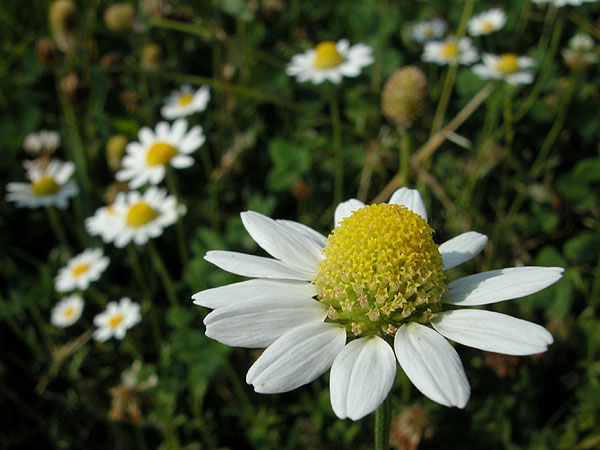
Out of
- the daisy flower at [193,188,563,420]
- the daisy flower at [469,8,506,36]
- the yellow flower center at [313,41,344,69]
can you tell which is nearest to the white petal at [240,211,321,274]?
the daisy flower at [193,188,563,420]

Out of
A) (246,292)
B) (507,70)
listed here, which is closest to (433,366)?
(246,292)

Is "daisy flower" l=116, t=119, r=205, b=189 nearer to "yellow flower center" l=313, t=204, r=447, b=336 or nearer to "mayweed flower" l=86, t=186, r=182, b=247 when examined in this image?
"mayweed flower" l=86, t=186, r=182, b=247

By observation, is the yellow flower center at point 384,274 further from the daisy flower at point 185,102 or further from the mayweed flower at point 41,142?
the mayweed flower at point 41,142

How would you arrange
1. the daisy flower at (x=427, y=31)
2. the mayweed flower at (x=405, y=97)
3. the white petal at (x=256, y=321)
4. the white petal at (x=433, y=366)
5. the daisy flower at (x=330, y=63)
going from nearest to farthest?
the white petal at (x=433, y=366)
the white petal at (x=256, y=321)
the mayweed flower at (x=405, y=97)
the daisy flower at (x=330, y=63)
the daisy flower at (x=427, y=31)

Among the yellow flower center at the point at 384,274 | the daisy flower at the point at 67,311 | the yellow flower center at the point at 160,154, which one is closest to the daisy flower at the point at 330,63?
the yellow flower center at the point at 160,154

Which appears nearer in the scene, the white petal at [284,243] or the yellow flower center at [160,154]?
the white petal at [284,243]

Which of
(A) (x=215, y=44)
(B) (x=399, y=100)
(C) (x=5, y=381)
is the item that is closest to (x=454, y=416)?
(B) (x=399, y=100)
